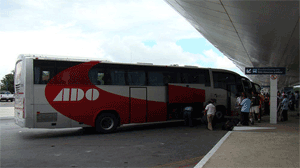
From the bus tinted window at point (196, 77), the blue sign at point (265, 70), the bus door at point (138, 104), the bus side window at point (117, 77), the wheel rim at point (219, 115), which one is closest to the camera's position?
the bus side window at point (117, 77)

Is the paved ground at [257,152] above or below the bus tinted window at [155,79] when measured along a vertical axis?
below

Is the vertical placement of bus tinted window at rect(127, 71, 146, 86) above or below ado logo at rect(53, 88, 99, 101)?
above

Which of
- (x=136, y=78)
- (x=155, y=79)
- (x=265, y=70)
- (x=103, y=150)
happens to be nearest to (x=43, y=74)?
(x=136, y=78)

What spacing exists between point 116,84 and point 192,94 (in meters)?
4.64

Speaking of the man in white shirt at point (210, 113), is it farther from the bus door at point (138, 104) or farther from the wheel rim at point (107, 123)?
the wheel rim at point (107, 123)

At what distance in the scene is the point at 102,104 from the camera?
12.1m

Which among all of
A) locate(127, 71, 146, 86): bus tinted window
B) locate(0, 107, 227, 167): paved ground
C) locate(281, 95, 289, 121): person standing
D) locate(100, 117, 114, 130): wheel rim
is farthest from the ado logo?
locate(281, 95, 289, 121): person standing

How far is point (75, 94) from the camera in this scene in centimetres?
1146

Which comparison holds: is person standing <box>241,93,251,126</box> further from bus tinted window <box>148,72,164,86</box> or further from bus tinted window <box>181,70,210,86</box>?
bus tinted window <box>148,72,164,86</box>

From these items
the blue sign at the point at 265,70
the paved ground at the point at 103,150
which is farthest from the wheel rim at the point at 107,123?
the blue sign at the point at 265,70

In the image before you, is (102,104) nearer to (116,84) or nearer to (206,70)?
(116,84)

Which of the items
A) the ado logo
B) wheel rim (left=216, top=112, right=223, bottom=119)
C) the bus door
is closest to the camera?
the ado logo

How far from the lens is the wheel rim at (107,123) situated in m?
12.2

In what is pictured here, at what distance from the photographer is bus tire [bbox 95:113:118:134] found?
1195 centimetres
